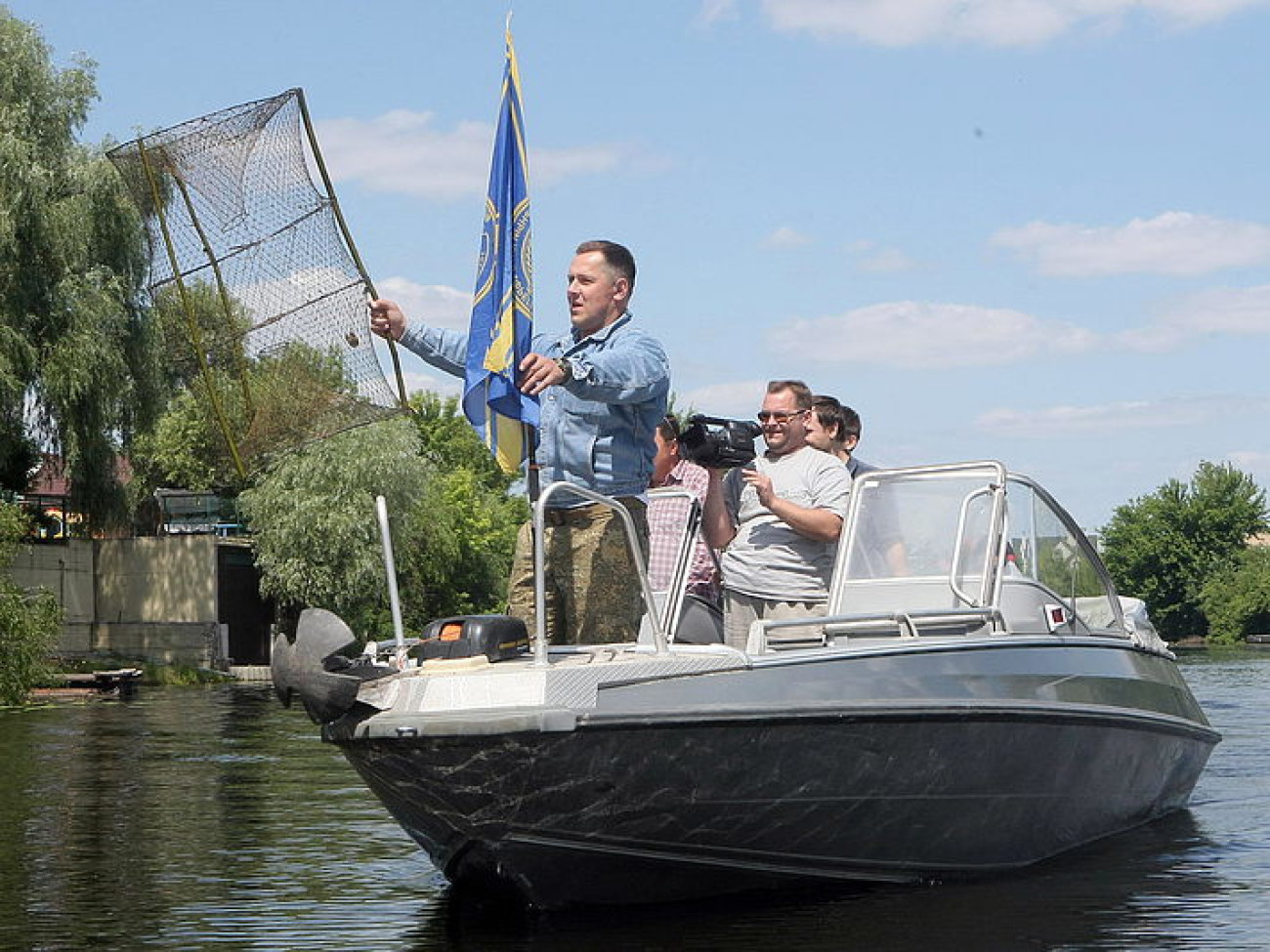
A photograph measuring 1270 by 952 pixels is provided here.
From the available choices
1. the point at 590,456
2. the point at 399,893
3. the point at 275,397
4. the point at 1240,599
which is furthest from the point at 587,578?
the point at 1240,599

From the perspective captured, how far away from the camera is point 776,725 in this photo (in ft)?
22.2

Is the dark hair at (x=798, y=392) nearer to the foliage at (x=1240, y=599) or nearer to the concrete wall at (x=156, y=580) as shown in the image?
the concrete wall at (x=156, y=580)

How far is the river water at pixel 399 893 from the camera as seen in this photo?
6.69m

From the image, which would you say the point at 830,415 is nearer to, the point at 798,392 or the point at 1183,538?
the point at 798,392

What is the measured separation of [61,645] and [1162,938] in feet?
129

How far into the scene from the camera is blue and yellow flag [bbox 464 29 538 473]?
23.0ft

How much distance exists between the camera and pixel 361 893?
7836 millimetres

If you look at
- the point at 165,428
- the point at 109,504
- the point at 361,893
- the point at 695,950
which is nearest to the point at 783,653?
the point at 695,950

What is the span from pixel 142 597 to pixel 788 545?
39.6m

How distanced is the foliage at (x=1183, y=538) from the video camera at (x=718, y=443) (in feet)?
321

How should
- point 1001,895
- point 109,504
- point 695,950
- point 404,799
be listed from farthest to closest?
point 109,504 → point 1001,895 → point 404,799 → point 695,950

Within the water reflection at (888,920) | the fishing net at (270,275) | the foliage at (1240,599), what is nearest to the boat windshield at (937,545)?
the water reflection at (888,920)

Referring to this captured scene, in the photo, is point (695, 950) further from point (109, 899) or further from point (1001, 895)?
point (109, 899)

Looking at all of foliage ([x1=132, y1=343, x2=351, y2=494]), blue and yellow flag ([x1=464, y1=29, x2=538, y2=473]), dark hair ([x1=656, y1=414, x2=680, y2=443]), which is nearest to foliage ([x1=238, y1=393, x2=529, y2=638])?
foliage ([x1=132, y1=343, x2=351, y2=494])
